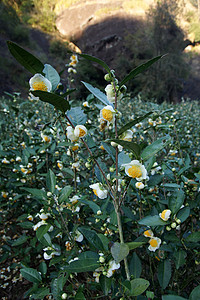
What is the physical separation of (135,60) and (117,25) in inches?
92.8

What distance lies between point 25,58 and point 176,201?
52 centimetres

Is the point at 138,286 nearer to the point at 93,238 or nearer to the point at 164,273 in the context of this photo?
the point at 93,238

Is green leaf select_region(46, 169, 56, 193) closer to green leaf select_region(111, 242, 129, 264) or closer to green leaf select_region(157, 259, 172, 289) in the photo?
green leaf select_region(111, 242, 129, 264)

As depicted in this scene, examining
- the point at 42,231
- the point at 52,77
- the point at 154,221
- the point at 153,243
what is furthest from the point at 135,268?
the point at 52,77

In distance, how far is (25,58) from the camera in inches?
14.3

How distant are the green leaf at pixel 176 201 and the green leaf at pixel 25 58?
1.61 feet

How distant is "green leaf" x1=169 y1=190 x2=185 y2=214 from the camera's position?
1.84 feet

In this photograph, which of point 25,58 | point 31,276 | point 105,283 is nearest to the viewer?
point 25,58

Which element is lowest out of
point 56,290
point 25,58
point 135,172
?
point 56,290

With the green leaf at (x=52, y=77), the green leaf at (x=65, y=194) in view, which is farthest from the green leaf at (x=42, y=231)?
the green leaf at (x=52, y=77)

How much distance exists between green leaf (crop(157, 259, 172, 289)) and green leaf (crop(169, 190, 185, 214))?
0.69ft

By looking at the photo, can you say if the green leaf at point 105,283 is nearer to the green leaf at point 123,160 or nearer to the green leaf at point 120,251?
the green leaf at point 120,251

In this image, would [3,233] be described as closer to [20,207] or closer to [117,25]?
[20,207]

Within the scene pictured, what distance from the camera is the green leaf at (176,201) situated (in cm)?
56
